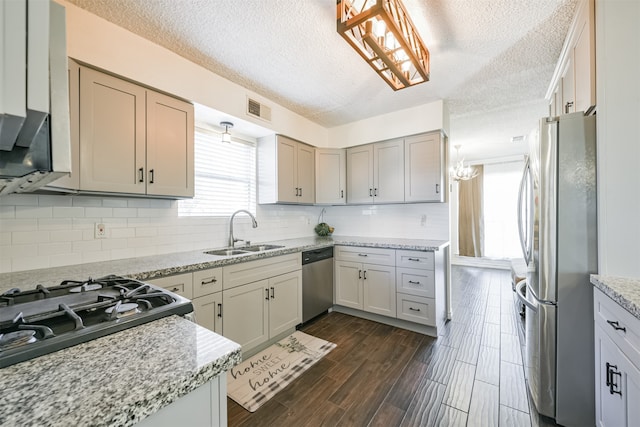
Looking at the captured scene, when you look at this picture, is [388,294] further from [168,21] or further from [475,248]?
[475,248]

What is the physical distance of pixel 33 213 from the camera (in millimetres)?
1680

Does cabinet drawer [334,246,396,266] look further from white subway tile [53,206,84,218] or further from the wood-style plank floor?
white subway tile [53,206,84,218]

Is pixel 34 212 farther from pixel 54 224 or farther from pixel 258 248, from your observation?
pixel 258 248

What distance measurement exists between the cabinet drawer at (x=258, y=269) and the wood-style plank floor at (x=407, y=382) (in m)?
0.77

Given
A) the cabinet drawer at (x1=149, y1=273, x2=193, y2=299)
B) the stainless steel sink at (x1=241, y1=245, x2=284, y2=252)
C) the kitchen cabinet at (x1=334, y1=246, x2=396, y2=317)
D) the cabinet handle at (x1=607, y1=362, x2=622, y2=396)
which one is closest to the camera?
the cabinet handle at (x1=607, y1=362, x2=622, y2=396)

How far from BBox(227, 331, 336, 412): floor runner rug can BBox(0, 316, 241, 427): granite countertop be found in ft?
4.38

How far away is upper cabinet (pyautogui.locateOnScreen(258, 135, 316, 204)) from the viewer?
3.10 meters

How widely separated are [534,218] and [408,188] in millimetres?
1537

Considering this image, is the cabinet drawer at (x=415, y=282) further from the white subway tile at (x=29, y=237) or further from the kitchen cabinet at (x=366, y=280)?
the white subway tile at (x=29, y=237)

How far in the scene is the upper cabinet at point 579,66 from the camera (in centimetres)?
149

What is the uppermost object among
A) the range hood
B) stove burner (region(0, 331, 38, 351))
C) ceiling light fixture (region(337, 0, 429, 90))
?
ceiling light fixture (region(337, 0, 429, 90))

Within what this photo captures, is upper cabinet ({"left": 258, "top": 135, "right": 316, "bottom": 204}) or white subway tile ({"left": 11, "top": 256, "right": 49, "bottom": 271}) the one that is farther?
upper cabinet ({"left": 258, "top": 135, "right": 316, "bottom": 204})

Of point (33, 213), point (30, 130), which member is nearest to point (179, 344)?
point (30, 130)

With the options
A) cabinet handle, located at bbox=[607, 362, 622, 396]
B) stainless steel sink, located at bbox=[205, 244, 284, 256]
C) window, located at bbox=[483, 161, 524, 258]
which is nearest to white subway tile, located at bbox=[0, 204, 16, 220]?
stainless steel sink, located at bbox=[205, 244, 284, 256]
